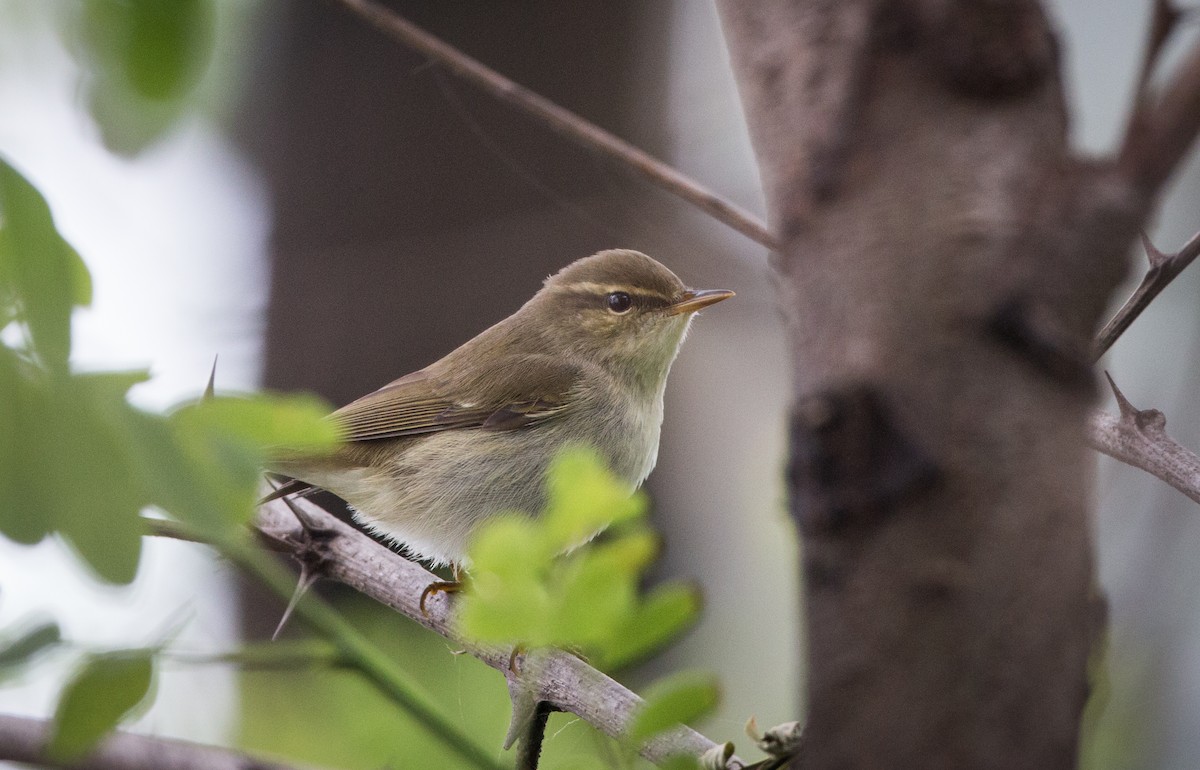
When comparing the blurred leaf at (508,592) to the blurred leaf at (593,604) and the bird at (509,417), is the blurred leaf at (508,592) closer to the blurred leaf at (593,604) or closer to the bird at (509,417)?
the blurred leaf at (593,604)

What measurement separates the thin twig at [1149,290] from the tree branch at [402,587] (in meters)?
0.75

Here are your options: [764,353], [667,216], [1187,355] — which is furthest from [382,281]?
[1187,355]

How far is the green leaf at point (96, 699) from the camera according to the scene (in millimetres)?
675

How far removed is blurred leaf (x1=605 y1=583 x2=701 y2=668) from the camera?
76 cm

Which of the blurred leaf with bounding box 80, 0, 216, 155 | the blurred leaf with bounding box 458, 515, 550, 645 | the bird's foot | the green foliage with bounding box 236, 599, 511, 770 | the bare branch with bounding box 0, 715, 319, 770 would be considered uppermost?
the blurred leaf with bounding box 80, 0, 216, 155

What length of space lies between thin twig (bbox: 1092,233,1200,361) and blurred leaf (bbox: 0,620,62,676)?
1.02m

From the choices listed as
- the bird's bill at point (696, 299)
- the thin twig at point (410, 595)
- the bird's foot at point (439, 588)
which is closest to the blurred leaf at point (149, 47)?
the thin twig at point (410, 595)

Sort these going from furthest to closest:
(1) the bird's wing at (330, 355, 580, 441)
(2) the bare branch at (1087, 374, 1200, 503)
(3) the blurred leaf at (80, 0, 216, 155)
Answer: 1. (1) the bird's wing at (330, 355, 580, 441)
2. (2) the bare branch at (1087, 374, 1200, 503)
3. (3) the blurred leaf at (80, 0, 216, 155)

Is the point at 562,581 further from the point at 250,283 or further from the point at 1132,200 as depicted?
the point at 250,283

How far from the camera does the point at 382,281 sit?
4781 mm

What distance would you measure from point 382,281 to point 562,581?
4.19 m

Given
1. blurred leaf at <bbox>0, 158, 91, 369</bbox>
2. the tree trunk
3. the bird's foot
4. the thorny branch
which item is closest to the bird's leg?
the bird's foot

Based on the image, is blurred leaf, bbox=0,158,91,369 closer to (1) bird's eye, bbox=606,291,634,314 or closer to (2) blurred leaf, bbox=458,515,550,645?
(2) blurred leaf, bbox=458,515,550,645

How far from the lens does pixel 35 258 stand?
0.80m
